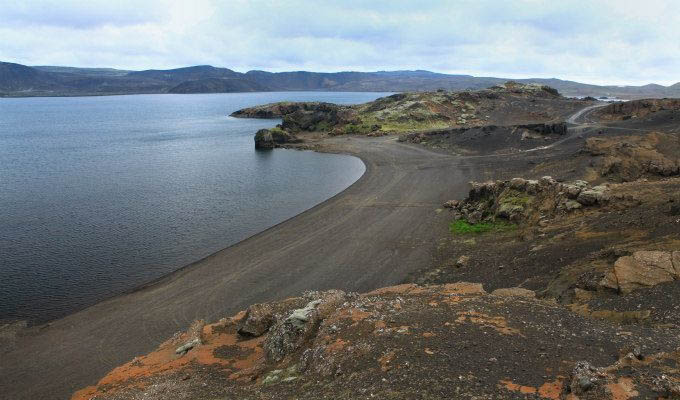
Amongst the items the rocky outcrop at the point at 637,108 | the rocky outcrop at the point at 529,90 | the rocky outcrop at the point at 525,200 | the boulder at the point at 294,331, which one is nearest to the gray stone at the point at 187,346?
the boulder at the point at 294,331

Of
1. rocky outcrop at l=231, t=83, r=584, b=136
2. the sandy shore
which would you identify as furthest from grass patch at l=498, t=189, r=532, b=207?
rocky outcrop at l=231, t=83, r=584, b=136

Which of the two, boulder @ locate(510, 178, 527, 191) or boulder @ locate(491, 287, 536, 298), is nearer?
boulder @ locate(491, 287, 536, 298)

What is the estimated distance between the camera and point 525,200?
36.2 meters

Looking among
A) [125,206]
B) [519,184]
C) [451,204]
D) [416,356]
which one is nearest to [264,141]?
[125,206]

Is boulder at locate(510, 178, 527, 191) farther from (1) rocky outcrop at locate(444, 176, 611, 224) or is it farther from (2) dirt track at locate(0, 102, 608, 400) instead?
(2) dirt track at locate(0, 102, 608, 400)

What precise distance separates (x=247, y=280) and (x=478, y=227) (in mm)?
19483

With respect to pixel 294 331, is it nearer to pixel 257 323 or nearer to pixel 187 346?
pixel 257 323

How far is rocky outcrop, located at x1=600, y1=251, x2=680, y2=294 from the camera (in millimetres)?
17828

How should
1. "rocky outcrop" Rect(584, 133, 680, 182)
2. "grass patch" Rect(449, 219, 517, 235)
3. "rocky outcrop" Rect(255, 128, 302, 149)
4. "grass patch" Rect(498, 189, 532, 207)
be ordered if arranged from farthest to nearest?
"rocky outcrop" Rect(255, 128, 302, 149) < "rocky outcrop" Rect(584, 133, 680, 182) < "grass patch" Rect(498, 189, 532, 207) < "grass patch" Rect(449, 219, 517, 235)

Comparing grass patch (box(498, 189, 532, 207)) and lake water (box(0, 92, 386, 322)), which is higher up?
grass patch (box(498, 189, 532, 207))

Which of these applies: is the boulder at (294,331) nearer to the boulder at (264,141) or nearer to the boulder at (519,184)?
the boulder at (519,184)

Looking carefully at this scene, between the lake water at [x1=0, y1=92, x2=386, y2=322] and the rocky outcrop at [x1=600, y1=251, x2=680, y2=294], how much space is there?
29590 mm

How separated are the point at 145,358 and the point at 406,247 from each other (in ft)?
70.6

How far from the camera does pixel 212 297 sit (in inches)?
1156
